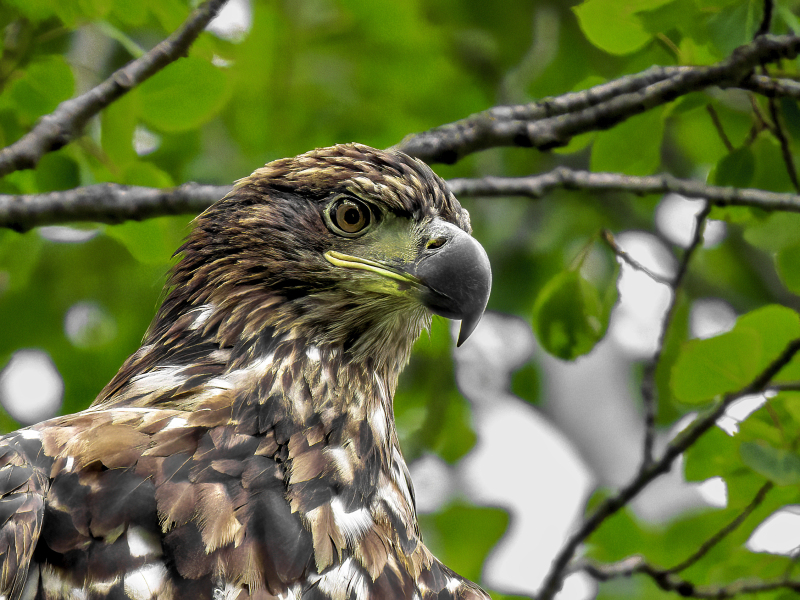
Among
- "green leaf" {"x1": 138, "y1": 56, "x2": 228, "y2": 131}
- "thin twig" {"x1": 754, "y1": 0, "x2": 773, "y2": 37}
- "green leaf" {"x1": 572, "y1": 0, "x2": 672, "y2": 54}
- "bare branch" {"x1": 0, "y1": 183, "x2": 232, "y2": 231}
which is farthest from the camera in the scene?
"green leaf" {"x1": 138, "y1": 56, "x2": 228, "y2": 131}

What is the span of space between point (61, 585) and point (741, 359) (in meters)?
1.97

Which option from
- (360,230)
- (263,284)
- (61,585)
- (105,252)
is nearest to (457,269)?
(360,230)

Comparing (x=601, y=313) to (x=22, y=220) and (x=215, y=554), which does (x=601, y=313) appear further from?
(x=22, y=220)

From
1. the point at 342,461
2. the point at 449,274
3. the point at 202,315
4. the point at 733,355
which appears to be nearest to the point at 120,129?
the point at 202,315

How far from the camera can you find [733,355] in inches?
106

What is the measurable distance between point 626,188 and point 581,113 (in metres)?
0.29

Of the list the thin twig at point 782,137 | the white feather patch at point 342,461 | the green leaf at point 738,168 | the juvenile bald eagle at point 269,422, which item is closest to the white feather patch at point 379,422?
the juvenile bald eagle at point 269,422

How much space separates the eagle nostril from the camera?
257 centimetres

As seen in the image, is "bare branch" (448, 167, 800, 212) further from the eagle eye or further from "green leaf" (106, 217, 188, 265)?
"green leaf" (106, 217, 188, 265)

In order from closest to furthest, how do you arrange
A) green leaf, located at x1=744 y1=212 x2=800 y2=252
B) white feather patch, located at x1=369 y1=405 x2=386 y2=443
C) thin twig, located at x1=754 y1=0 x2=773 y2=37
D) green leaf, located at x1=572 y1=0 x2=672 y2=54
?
thin twig, located at x1=754 y1=0 x2=773 y2=37 → green leaf, located at x1=572 y1=0 x2=672 y2=54 → white feather patch, located at x1=369 y1=405 x2=386 y2=443 → green leaf, located at x1=744 y1=212 x2=800 y2=252

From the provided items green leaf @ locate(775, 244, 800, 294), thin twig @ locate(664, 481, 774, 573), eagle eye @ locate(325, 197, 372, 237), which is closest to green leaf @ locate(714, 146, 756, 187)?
green leaf @ locate(775, 244, 800, 294)

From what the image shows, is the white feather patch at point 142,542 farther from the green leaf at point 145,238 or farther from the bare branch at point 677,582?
the bare branch at point 677,582

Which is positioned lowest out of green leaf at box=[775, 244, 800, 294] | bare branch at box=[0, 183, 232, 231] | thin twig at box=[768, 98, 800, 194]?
bare branch at box=[0, 183, 232, 231]

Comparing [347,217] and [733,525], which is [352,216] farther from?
[733,525]
